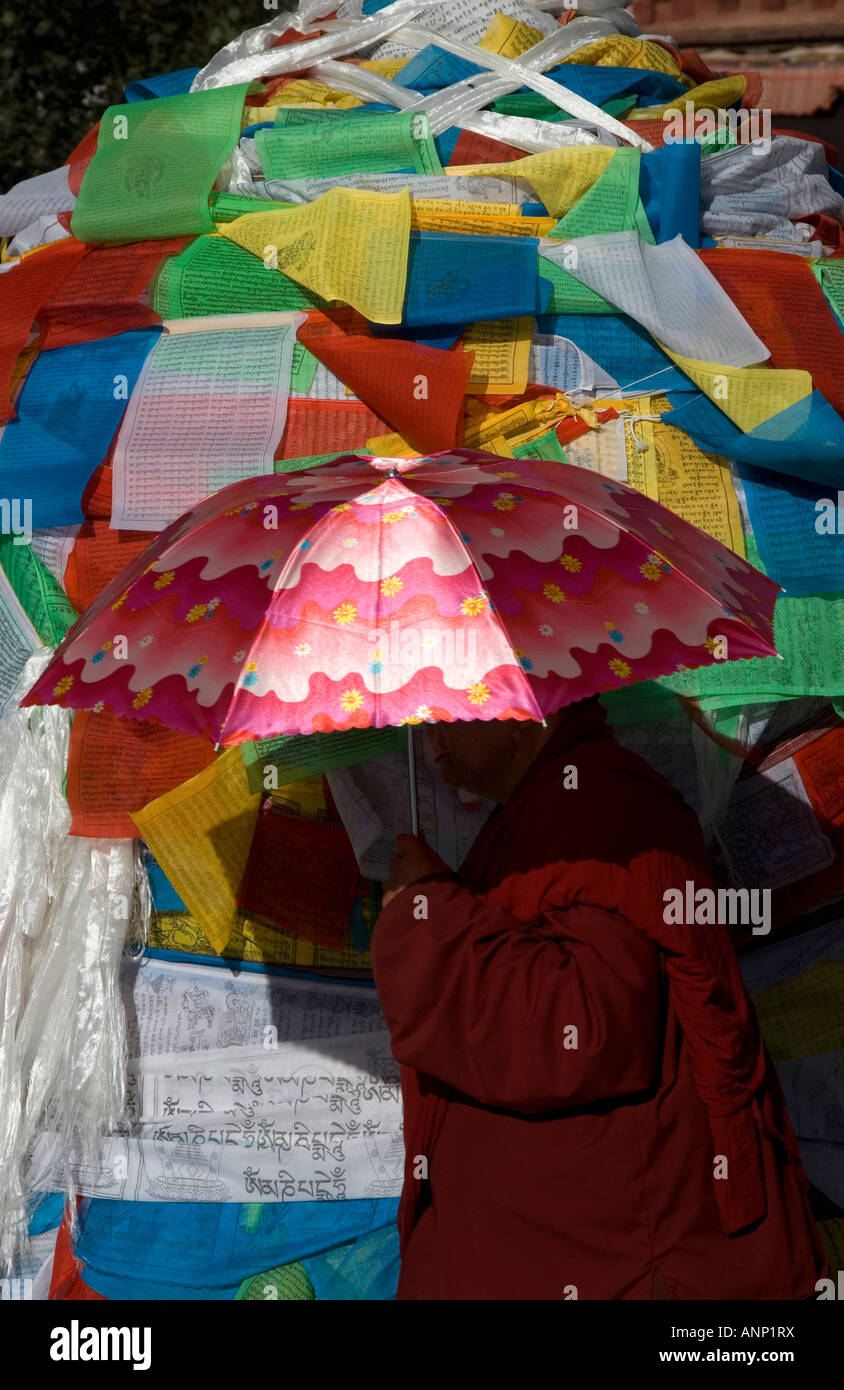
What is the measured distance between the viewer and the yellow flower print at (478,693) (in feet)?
4.74

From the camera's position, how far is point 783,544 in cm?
231

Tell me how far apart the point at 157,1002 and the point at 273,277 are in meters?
1.36

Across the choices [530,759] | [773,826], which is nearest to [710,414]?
[773,826]

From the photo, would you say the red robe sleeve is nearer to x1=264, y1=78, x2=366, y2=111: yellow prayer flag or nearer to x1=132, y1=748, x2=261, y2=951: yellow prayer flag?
x1=132, y1=748, x2=261, y2=951: yellow prayer flag

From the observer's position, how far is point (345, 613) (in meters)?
1.54

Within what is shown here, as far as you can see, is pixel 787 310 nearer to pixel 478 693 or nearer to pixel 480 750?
pixel 480 750

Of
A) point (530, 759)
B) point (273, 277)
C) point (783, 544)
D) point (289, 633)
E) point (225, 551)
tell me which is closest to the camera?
point (289, 633)

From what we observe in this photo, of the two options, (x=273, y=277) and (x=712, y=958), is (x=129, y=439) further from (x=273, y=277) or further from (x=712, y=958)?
(x=712, y=958)

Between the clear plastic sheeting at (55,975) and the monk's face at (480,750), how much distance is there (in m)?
0.77

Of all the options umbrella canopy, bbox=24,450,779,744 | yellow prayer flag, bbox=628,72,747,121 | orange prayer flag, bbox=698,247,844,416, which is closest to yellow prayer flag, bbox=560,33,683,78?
yellow prayer flag, bbox=628,72,747,121

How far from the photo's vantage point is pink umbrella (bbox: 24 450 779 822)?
58.4 inches

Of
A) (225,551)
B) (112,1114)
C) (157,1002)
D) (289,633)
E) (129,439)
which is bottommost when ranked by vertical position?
(112,1114)

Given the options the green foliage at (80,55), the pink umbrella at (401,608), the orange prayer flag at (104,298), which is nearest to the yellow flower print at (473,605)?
the pink umbrella at (401,608)

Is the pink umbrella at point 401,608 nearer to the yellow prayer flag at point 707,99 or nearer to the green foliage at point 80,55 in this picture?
the yellow prayer flag at point 707,99
